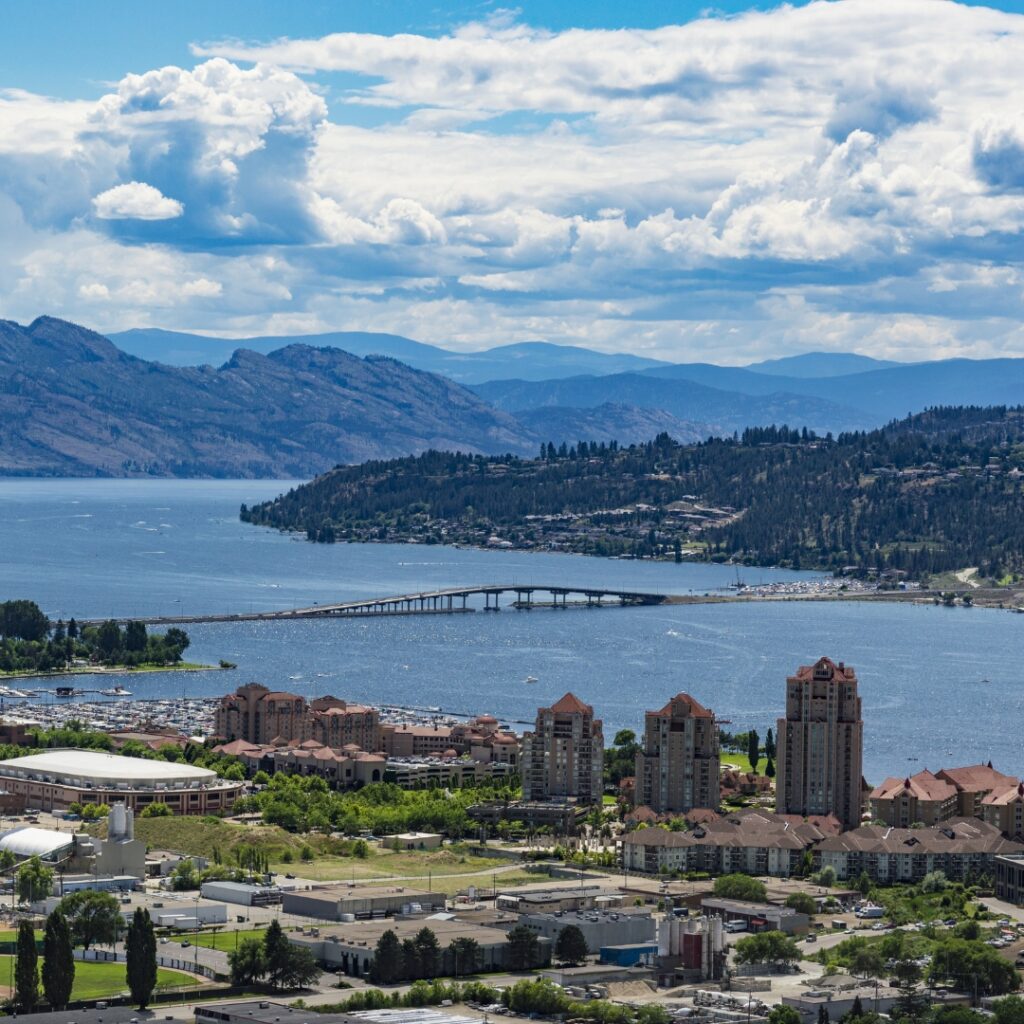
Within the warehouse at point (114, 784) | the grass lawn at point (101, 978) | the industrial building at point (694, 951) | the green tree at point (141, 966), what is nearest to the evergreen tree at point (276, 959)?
the grass lawn at point (101, 978)

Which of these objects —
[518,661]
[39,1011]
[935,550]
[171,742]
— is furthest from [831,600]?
[39,1011]

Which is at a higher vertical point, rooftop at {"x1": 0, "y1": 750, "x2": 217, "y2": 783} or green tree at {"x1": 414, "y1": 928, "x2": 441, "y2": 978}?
rooftop at {"x1": 0, "y1": 750, "x2": 217, "y2": 783}

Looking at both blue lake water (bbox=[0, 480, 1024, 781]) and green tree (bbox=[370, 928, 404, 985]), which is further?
blue lake water (bbox=[0, 480, 1024, 781])

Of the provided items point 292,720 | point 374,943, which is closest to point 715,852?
point 374,943

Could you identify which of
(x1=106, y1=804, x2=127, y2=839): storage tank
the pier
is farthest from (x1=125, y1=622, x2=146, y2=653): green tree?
(x1=106, y1=804, x2=127, y2=839): storage tank

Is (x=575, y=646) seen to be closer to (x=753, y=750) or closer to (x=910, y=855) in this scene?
(x=753, y=750)

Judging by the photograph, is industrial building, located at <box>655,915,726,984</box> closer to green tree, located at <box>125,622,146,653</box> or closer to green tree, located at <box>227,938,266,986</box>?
green tree, located at <box>227,938,266,986</box>

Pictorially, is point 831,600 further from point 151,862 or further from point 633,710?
point 151,862

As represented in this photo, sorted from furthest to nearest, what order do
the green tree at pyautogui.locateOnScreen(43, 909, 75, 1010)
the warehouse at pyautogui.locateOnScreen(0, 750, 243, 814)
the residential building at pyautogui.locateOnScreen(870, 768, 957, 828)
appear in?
the warehouse at pyautogui.locateOnScreen(0, 750, 243, 814) < the residential building at pyautogui.locateOnScreen(870, 768, 957, 828) < the green tree at pyautogui.locateOnScreen(43, 909, 75, 1010)
